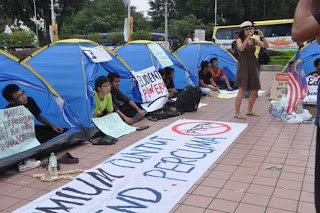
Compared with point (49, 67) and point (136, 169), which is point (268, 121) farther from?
point (49, 67)

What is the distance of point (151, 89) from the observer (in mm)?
6883

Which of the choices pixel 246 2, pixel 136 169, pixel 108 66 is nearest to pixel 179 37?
pixel 246 2

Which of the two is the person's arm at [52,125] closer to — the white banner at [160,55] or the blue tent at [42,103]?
the blue tent at [42,103]

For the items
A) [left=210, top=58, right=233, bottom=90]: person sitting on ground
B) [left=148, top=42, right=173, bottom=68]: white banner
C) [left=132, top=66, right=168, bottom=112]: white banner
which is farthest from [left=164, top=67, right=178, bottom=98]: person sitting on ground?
[left=210, top=58, right=233, bottom=90]: person sitting on ground

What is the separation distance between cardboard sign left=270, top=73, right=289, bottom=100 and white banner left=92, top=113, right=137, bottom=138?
3.25 metres

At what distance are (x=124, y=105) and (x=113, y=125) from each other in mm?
1111

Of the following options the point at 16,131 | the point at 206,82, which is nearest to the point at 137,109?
the point at 16,131

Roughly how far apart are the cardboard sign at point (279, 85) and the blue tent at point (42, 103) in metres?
4.17

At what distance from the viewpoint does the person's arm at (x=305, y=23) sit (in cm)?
149

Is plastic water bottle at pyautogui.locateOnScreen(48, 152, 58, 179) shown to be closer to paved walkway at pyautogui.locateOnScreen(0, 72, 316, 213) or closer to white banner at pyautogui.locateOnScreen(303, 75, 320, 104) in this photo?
paved walkway at pyautogui.locateOnScreen(0, 72, 316, 213)

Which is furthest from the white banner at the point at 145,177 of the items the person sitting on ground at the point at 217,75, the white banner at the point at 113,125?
the person sitting on ground at the point at 217,75

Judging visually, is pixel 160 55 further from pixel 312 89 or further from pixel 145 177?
pixel 145 177

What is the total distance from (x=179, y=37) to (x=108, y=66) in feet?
72.2

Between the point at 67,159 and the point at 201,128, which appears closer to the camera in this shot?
the point at 67,159
